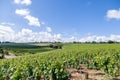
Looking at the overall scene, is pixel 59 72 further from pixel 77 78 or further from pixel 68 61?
pixel 68 61

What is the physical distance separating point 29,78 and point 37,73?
24.6 inches

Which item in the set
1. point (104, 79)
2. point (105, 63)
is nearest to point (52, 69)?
point (104, 79)

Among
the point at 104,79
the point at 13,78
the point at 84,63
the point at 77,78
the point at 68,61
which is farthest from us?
the point at 84,63

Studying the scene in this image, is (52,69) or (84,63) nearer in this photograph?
(52,69)

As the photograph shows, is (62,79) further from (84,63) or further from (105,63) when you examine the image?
(84,63)

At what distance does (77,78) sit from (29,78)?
5.21 metres

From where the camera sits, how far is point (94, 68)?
983 inches

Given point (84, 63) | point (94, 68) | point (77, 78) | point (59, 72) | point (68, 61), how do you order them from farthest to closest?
point (84, 63) → point (68, 61) → point (94, 68) → point (77, 78) → point (59, 72)

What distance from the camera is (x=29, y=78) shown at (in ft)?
55.9

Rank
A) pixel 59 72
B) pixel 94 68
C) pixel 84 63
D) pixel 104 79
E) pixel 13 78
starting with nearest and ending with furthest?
1. pixel 13 78
2. pixel 59 72
3. pixel 104 79
4. pixel 94 68
5. pixel 84 63

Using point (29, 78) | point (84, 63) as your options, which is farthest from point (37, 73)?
point (84, 63)

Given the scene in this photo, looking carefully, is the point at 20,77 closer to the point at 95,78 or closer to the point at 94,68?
the point at 95,78

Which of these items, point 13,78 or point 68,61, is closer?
point 13,78

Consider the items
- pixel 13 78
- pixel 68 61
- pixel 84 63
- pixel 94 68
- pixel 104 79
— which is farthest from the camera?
pixel 84 63
